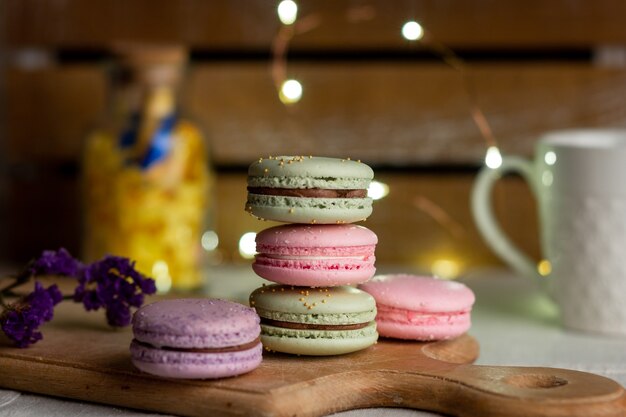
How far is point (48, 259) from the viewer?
738 mm

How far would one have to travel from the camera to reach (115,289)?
0.75m

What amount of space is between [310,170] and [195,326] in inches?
5.2

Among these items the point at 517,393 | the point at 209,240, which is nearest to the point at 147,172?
the point at 209,240

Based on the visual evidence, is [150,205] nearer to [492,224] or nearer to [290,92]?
[290,92]

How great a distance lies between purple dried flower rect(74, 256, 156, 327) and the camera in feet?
2.43

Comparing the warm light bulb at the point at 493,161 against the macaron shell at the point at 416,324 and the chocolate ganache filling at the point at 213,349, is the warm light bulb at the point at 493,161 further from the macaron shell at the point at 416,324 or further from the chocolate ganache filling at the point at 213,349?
the chocolate ganache filling at the point at 213,349

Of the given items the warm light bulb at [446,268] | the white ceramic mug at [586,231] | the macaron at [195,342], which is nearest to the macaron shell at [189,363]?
the macaron at [195,342]

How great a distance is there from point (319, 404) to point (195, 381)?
78 mm

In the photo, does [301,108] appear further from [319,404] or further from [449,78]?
[319,404]

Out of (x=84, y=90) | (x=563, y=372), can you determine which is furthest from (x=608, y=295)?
(x=84, y=90)

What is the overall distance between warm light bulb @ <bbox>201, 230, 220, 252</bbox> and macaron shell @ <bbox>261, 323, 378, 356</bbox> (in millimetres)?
410

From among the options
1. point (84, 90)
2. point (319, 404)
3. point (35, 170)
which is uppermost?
point (84, 90)

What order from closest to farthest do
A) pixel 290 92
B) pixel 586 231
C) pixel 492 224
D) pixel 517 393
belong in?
pixel 517 393 < pixel 586 231 < pixel 492 224 < pixel 290 92

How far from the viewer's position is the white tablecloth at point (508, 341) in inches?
24.6
